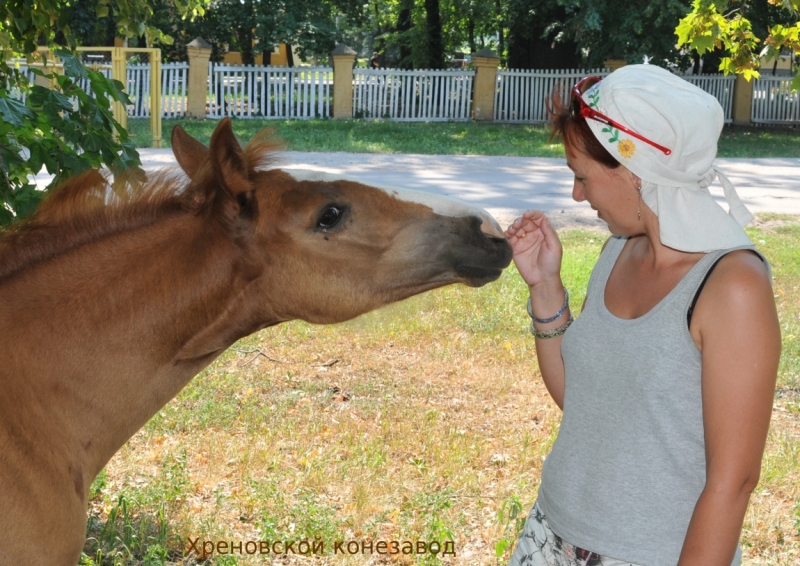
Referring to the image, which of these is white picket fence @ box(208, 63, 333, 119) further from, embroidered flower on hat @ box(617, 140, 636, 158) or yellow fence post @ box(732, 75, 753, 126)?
embroidered flower on hat @ box(617, 140, 636, 158)

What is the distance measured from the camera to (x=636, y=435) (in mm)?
2045

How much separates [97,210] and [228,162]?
43 centimetres

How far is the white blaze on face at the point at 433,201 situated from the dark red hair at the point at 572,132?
38cm

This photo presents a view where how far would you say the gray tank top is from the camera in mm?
1940

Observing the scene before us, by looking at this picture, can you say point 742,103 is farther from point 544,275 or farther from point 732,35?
point 544,275

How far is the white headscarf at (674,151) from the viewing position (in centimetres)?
188

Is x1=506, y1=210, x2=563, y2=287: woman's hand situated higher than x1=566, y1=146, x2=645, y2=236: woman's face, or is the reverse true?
x1=566, y1=146, x2=645, y2=236: woman's face

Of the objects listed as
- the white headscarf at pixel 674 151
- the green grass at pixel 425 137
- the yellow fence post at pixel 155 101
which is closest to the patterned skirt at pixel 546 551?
the white headscarf at pixel 674 151

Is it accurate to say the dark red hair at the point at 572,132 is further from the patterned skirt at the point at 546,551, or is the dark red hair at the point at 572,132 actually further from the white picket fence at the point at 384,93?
the white picket fence at the point at 384,93

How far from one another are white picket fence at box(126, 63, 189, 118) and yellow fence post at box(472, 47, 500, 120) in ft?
27.0

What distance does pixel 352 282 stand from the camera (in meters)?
2.57

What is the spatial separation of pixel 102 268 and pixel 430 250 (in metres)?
0.94

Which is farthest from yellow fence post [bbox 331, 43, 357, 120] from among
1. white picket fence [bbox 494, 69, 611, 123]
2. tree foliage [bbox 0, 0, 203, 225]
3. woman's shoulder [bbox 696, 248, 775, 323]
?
woman's shoulder [bbox 696, 248, 775, 323]

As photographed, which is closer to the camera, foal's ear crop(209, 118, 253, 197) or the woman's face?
the woman's face
